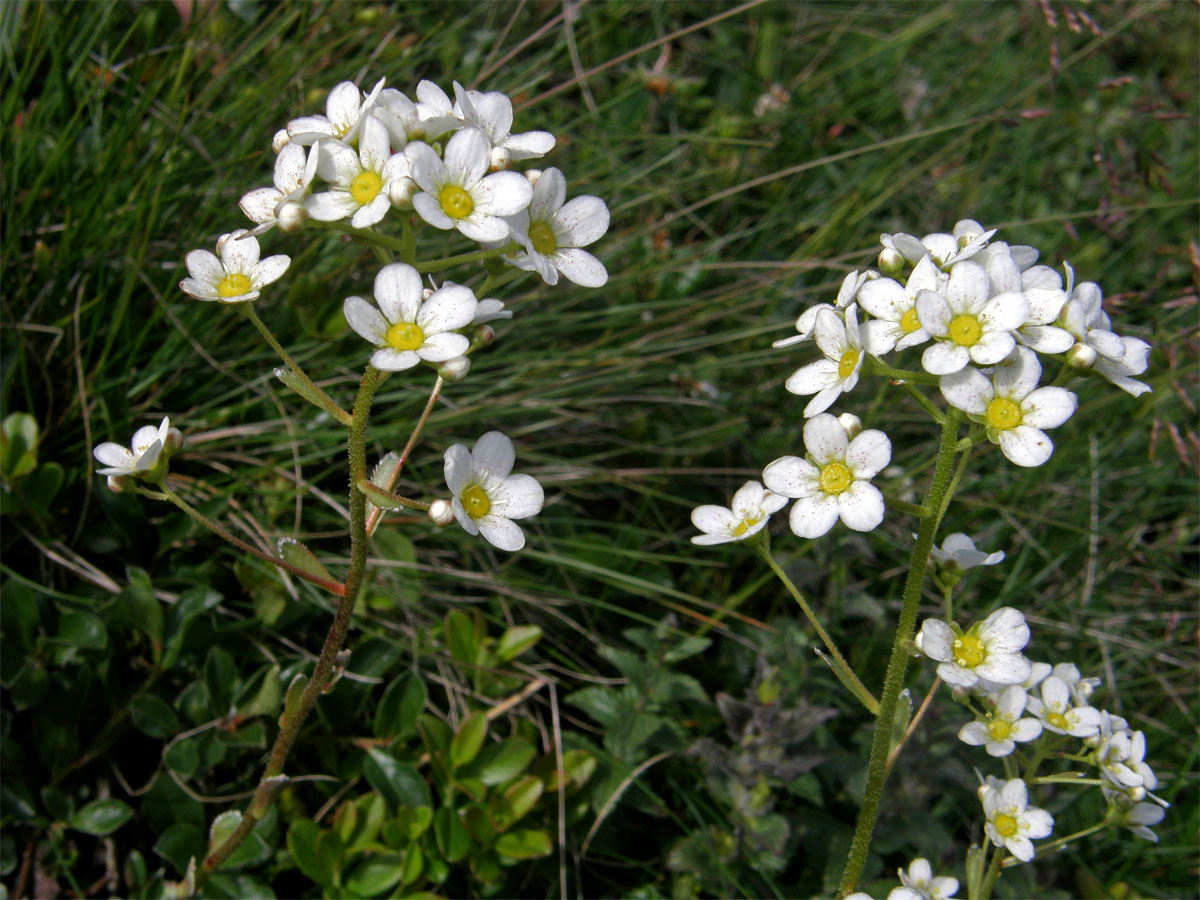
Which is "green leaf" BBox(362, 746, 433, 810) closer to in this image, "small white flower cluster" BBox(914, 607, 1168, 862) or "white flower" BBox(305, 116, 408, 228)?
"small white flower cluster" BBox(914, 607, 1168, 862)

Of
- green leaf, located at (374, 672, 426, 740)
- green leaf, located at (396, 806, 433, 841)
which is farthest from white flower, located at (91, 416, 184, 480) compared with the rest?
green leaf, located at (396, 806, 433, 841)

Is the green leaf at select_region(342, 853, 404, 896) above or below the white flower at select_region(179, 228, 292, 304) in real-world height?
below

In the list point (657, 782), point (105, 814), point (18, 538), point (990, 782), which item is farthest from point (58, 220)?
point (990, 782)

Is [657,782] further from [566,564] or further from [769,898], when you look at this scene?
[566,564]

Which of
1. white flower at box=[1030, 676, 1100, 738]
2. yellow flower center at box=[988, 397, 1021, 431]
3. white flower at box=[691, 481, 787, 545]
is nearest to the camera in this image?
yellow flower center at box=[988, 397, 1021, 431]

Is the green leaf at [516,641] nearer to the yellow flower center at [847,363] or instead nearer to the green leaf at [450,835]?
the green leaf at [450,835]

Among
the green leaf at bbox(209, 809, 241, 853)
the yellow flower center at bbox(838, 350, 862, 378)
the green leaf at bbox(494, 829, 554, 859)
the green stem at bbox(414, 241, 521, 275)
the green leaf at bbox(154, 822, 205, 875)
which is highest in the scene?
the green stem at bbox(414, 241, 521, 275)

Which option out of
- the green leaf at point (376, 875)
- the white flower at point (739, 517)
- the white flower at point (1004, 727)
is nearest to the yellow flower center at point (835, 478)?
the white flower at point (739, 517)
